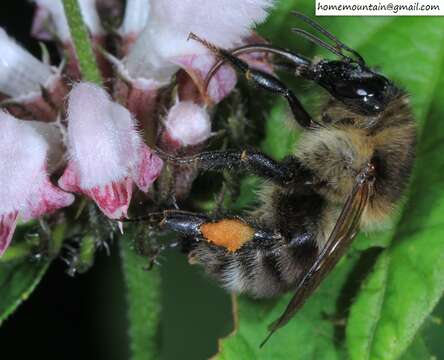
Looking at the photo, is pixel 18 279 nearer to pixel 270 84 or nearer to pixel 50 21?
pixel 50 21


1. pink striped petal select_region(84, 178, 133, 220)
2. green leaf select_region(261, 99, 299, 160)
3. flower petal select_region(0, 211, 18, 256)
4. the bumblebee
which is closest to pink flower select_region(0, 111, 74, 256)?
flower petal select_region(0, 211, 18, 256)

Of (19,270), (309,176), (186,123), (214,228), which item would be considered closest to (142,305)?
(19,270)

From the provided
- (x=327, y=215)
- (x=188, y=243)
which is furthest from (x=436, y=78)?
(x=188, y=243)

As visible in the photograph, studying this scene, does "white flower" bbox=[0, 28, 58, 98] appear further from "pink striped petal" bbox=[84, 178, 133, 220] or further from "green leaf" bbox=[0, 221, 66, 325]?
"pink striped petal" bbox=[84, 178, 133, 220]

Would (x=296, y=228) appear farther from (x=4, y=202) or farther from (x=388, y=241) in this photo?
(x=4, y=202)

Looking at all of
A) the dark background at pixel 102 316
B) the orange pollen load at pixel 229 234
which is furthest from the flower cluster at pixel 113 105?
the dark background at pixel 102 316

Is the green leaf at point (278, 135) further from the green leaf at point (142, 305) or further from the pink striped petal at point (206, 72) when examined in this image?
the green leaf at point (142, 305)
